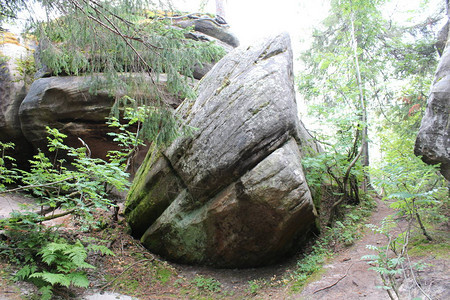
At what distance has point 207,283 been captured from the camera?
5453 mm

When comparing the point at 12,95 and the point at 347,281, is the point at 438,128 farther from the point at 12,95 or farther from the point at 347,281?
the point at 12,95

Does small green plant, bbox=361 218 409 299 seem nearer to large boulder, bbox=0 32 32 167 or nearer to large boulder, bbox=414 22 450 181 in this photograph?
large boulder, bbox=414 22 450 181

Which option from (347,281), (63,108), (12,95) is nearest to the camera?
(347,281)

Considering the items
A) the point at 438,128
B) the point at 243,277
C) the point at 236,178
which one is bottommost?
the point at 243,277

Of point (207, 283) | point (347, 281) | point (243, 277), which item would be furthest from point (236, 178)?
point (347, 281)

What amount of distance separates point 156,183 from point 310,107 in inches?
175

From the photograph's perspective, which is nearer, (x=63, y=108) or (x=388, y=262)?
(x=388, y=262)

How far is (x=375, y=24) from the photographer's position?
871 cm

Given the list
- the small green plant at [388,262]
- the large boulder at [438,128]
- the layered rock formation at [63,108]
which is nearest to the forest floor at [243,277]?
the small green plant at [388,262]

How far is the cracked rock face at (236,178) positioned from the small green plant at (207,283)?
1.59 feet

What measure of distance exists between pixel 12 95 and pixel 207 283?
10.1 m

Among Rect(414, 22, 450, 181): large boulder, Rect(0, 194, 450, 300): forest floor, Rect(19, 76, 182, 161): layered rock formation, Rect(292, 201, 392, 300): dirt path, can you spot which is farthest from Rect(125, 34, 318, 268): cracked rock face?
Rect(19, 76, 182, 161): layered rock formation

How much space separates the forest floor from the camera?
384cm

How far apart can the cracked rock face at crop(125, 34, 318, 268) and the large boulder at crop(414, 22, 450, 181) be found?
2.32 meters
